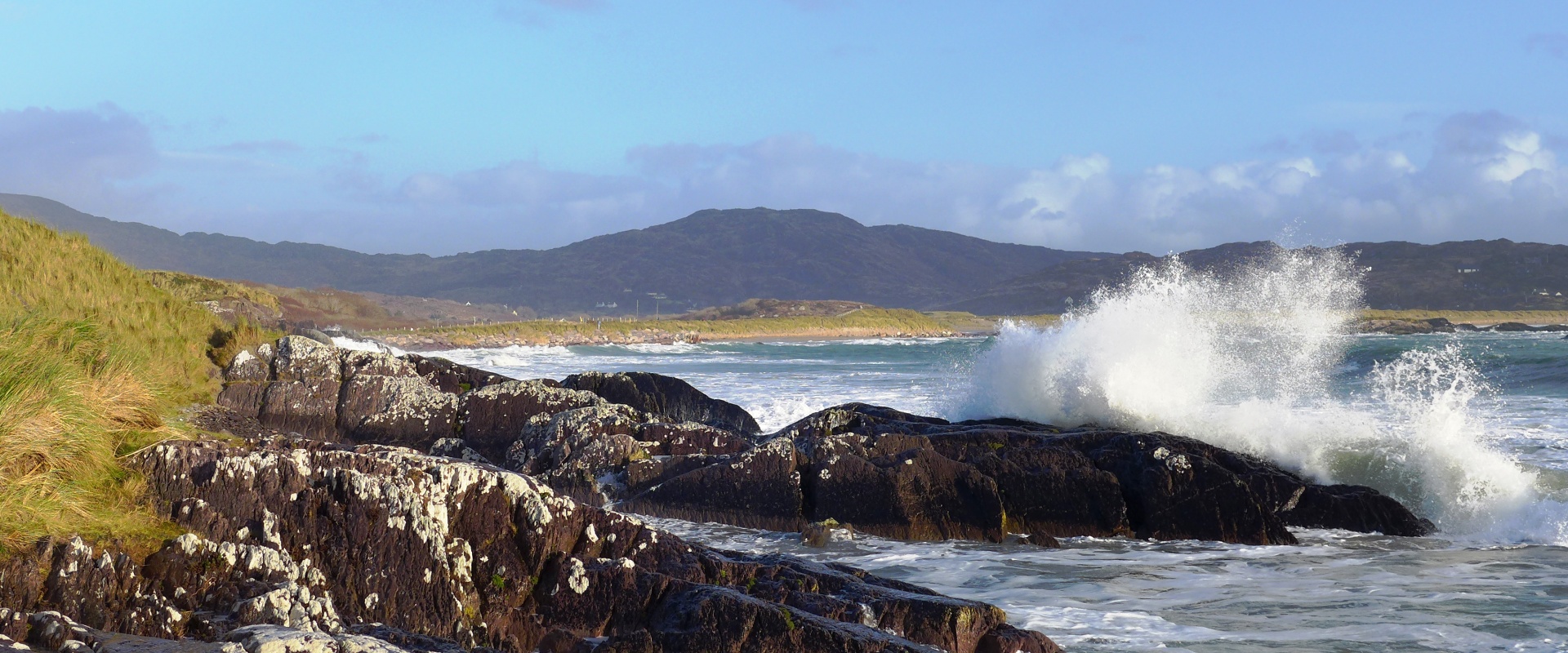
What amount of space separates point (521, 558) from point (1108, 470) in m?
6.34

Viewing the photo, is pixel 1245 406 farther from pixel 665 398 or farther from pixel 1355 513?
pixel 665 398

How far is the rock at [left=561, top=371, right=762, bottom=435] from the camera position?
583 inches

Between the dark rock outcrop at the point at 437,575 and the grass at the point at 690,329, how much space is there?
182ft

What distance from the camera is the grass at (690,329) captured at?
69375 millimetres

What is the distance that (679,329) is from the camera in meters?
92.1

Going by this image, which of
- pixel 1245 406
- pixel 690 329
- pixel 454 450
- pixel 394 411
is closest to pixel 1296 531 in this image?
pixel 1245 406

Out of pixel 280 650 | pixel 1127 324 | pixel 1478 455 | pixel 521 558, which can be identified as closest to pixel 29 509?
pixel 280 650

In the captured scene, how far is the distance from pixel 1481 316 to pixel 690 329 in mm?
88010

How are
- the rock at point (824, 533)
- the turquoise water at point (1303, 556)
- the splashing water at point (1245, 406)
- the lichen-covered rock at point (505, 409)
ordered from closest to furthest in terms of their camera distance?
the turquoise water at point (1303, 556), the rock at point (824, 533), the lichen-covered rock at point (505, 409), the splashing water at point (1245, 406)

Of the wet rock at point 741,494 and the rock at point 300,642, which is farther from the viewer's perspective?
the wet rock at point 741,494

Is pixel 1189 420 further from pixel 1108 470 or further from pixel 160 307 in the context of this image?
pixel 160 307

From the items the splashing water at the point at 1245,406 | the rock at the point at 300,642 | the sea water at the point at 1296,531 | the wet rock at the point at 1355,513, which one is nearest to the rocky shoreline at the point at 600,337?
the sea water at the point at 1296,531

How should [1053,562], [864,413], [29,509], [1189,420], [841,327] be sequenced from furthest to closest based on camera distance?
1. [841,327]
2. [1189,420]
3. [864,413]
4. [1053,562]
5. [29,509]

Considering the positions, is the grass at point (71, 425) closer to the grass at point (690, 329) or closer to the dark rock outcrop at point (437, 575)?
the dark rock outcrop at point (437, 575)
